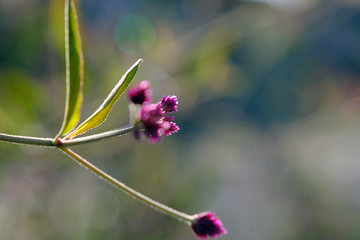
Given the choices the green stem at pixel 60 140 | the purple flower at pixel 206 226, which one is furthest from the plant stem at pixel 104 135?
the purple flower at pixel 206 226

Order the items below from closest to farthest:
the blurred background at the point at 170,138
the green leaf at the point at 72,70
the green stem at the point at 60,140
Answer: the green stem at the point at 60,140 → the green leaf at the point at 72,70 → the blurred background at the point at 170,138

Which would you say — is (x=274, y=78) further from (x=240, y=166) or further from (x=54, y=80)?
(x=54, y=80)

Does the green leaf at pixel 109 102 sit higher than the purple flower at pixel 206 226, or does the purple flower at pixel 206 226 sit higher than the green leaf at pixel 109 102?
the green leaf at pixel 109 102

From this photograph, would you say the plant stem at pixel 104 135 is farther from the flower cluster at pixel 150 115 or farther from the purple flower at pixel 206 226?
the purple flower at pixel 206 226

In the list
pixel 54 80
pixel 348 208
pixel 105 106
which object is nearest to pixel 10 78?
pixel 54 80

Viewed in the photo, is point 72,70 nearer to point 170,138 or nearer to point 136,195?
point 136,195

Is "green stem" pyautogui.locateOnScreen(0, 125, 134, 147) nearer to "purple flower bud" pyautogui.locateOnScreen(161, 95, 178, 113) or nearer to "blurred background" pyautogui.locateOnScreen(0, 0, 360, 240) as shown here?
"purple flower bud" pyautogui.locateOnScreen(161, 95, 178, 113)

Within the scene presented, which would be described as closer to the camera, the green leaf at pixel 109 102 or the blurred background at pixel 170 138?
the green leaf at pixel 109 102
